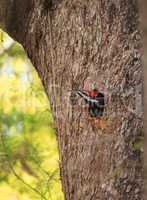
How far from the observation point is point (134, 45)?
9.15ft

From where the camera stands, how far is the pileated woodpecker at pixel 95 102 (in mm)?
2760

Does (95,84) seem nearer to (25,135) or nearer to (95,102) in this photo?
(95,102)

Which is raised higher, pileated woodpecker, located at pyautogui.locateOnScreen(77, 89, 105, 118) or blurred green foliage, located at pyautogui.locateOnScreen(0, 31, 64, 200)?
pileated woodpecker, located at pyautogui.locateOnScreen(77, 89, 105, 118)

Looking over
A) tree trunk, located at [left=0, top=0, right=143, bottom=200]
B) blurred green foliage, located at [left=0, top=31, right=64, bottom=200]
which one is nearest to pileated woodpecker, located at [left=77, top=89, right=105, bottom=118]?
tree trunk, located at [left=0, top=0, right=143, bottom=200]

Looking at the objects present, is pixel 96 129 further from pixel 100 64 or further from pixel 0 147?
pixel 0 147

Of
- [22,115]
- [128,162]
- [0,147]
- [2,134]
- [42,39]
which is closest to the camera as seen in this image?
[128,162]

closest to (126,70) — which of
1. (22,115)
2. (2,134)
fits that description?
(2,134)

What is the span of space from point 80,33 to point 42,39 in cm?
29

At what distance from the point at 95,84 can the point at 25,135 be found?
2632 millimetres

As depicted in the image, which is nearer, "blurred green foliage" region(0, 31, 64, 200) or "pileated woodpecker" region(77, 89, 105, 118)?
"pileated woodpecker" region(77, 89, 105, 118)

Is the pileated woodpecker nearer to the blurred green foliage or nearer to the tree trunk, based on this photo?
the tree trunk

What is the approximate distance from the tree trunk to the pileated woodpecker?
25 millimetres

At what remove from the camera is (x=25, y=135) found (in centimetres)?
536

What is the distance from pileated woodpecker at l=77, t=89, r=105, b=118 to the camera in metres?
2.76
